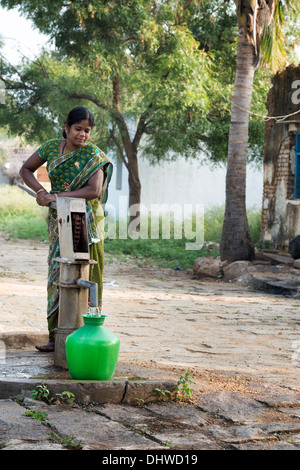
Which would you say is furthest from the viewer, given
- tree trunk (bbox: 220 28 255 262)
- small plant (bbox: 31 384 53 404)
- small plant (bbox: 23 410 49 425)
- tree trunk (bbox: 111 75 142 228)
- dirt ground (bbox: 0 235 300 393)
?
tree trunk (bbox: 111 75 142 228)

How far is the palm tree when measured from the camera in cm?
1196

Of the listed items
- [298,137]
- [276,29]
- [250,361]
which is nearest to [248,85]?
[276,29]

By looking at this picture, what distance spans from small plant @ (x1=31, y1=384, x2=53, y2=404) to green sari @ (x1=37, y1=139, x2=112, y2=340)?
1013 mm

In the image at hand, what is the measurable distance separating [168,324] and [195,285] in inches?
162

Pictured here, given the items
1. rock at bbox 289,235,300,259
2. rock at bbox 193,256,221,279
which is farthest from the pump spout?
rock at bbox 289,235,300,259

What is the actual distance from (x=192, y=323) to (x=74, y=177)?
3.03m

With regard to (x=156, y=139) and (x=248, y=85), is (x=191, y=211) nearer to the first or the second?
(x=156, y=139)

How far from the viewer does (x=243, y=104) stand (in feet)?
39.7

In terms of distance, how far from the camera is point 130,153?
61.2 feet

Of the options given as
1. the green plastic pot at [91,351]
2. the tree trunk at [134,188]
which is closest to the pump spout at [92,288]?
the green plastic pot at [91,351]

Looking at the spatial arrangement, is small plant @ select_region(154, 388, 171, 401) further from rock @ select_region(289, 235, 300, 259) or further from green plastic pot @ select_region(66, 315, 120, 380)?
rock @ select_region(289, 235, 300, 259)

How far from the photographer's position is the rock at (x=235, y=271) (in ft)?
37.4

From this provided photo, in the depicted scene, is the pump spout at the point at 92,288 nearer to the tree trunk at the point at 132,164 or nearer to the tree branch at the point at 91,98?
the tree branch at the point at 91,98

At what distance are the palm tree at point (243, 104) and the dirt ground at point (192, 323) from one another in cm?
112
